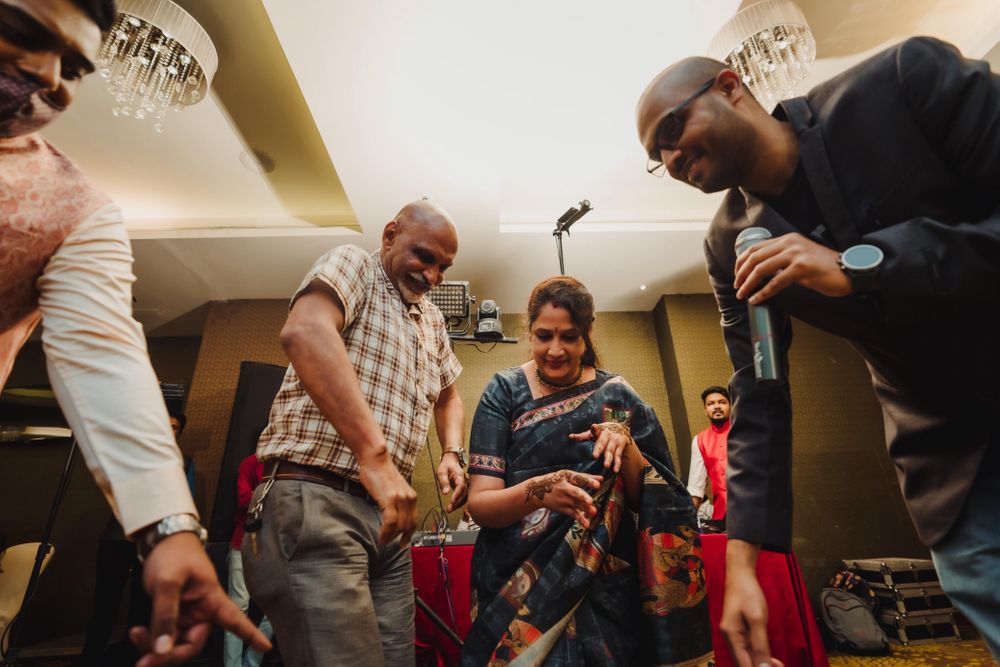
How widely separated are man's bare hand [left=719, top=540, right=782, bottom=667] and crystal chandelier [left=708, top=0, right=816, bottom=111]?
2.73m

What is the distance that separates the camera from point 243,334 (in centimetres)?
548

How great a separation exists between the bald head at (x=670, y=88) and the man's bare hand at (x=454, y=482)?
1.14 m

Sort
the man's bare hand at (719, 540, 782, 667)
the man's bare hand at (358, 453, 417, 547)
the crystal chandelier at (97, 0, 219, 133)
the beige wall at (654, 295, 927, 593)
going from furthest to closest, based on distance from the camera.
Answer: the beige wall at (654, 295, 927, 593) → the crystal chandelier at (97, 0, 219, 133) → the man's bare hand at (358, 453, 417, 547) → the man's bare hand at (719, 540, 782, 667)

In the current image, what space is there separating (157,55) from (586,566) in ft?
10.8

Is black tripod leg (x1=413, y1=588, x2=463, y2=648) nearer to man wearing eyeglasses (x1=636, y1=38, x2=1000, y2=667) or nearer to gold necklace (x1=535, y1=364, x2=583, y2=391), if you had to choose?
gold necklace (x1=535, y1=364, x2=583, y2=391)

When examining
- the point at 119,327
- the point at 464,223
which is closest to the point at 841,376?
the point at 464,223

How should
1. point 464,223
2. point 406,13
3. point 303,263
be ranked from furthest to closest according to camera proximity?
1. point 303,263
2. point 464,223
3. point 406,13

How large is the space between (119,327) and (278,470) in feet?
1.83

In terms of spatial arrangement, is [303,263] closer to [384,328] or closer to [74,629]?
[384,328]

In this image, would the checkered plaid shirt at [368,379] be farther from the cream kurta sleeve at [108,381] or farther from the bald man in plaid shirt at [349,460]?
the cream kurta sleeve at [108,381]

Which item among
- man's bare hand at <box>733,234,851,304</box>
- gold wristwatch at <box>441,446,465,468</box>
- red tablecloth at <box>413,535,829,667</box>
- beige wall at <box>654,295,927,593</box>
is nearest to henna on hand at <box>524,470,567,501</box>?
gold wristwatch at <box>441,446,465,468</box>

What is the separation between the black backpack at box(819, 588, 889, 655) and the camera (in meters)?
3.35

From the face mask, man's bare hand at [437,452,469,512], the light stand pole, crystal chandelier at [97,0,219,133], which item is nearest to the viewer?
the face mask

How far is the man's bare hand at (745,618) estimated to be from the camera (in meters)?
0.88
